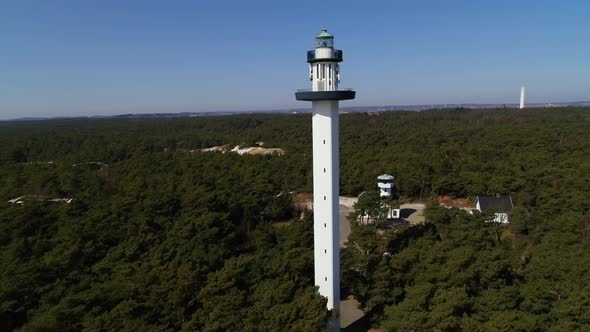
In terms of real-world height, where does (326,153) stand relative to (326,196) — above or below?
above

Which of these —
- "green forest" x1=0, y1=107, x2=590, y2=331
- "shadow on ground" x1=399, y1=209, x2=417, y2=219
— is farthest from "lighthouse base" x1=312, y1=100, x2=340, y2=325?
"shadow on ground" x1=399, y1=209, x2=417, y2=219

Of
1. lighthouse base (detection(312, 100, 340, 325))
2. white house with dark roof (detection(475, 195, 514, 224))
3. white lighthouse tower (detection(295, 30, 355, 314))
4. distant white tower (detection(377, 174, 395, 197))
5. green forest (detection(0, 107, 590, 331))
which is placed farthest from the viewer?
distant white tower (detection(377, 174, 395, 197))

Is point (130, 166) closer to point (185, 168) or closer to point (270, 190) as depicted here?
point (185, 168)

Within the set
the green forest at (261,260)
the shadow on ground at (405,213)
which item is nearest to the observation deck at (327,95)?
the green forest at (261,260)

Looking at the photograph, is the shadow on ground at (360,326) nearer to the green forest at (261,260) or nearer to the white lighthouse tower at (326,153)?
the green forest at (261,260)

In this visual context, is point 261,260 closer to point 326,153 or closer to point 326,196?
point 326,196

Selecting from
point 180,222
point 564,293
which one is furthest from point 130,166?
point 564,293

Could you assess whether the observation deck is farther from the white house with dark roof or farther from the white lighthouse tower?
the white house with dark roof

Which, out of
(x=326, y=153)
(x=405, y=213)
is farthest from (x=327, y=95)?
(x=405, y=213)
